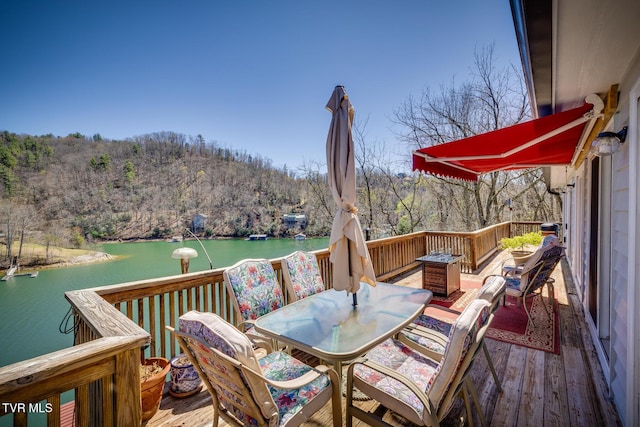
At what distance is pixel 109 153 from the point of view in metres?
42.6

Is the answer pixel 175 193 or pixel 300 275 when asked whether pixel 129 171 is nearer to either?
pixel 175 193

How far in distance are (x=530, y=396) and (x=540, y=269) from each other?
1.91 metres

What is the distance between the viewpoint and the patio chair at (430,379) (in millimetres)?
1373

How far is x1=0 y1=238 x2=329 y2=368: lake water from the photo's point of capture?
42.2 feet

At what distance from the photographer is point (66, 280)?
22.6 meters

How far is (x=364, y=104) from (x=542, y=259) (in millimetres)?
10304

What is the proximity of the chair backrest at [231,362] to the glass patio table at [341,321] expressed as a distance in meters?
0.46

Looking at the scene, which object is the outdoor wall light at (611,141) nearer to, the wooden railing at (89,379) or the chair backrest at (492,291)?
the chair backrest at (492,291)

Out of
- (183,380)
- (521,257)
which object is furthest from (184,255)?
(521,257)

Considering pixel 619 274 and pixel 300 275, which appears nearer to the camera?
pixel 619 274

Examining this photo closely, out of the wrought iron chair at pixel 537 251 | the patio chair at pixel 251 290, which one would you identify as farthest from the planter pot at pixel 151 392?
the wrought iron chair at pixel 537 251

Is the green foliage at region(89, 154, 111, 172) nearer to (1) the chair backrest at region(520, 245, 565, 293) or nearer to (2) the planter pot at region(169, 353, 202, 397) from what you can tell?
(2) the planter pot at region(169, 353, 202, 397)

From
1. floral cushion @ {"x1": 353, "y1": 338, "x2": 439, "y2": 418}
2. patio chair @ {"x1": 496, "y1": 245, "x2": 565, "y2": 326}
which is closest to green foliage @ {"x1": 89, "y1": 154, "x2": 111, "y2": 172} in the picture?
floral cushion @ {"x1": 353, "y1": 338, "x2": 439, "y2": 418}

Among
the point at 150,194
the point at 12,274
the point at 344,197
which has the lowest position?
the point at 12,274
